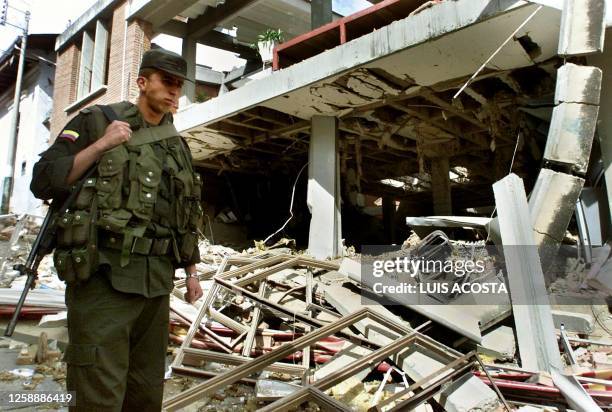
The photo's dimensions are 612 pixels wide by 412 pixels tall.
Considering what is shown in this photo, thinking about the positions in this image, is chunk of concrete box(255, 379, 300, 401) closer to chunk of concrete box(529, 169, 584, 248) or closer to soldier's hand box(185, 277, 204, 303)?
soldier's hand box(185, 277, 204, 303)

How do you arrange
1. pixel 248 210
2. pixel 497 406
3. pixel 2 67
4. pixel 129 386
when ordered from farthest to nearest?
pixel 2 67
pixel 248 210
pixel 497 406
pixel 129 386

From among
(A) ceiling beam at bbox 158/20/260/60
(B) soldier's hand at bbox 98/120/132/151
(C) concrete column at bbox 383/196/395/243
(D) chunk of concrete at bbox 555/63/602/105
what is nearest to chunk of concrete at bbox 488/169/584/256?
(D) chunk of concrete at bbox 555/63/602/105

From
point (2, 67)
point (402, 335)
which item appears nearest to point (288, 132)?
point (402, 335)

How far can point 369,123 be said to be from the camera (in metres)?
7.10

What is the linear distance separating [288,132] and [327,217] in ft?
6.54

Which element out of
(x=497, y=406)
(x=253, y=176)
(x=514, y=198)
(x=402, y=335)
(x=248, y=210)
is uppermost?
(x=253, y=176)

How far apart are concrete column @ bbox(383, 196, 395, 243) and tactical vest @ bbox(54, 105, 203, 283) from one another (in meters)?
10.3

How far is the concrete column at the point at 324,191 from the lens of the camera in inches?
253

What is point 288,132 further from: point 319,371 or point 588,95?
point 319,371

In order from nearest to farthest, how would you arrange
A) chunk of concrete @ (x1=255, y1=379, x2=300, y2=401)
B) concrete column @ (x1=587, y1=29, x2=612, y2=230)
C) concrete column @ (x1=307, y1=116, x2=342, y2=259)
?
chunk of concrete @ (x1=255, y1=379, x2=300, y2=401)
concrete column @ (x1=587, y1=29, x2=612, y2=230)
concrete column @ (x1=307, y1=116, x2=342, y2=259)

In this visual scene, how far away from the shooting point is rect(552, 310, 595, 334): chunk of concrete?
3836mm

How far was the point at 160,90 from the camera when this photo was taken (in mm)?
1799

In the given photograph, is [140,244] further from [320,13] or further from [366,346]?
[320,13]

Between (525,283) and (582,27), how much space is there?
2.53 m
